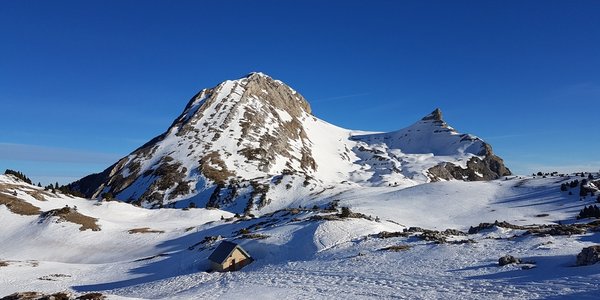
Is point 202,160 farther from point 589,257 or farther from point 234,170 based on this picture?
point 589,257

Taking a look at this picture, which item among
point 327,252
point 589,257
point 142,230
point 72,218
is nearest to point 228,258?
point 327,252

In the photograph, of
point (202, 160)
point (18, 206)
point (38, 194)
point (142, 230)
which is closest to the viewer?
point (142, 230)

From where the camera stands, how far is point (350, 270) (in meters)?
37.1

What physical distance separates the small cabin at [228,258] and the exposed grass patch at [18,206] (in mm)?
53464

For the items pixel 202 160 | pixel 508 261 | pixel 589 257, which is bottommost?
pixel 508 261

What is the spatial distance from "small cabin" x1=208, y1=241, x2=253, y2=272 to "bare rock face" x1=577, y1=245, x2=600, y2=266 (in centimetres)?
3256

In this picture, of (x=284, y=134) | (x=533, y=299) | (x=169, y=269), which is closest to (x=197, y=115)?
(x=284, y=134)

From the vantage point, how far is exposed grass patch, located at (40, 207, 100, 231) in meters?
77.9

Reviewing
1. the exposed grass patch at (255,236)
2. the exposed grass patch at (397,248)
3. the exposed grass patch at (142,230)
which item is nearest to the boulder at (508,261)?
the exposed grass patch at (397,248)

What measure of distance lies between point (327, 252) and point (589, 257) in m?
24.9

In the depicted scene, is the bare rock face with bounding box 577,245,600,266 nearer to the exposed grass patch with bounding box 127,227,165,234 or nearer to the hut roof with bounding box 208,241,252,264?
the hut roof with bounding box 208,241,252,264

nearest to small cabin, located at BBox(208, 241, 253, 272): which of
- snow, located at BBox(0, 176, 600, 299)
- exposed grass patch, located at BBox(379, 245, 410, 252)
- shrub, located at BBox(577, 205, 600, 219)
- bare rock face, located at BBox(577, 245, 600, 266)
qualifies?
snow, located at BBox(0, 176, 600, 299)

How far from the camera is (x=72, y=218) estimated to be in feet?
263

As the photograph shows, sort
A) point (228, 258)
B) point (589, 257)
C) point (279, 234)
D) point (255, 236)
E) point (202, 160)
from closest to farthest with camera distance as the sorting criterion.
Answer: point (589, 257)
point (228, 258)
point (279, 234)
point (255, 236)
point (202, 160)
